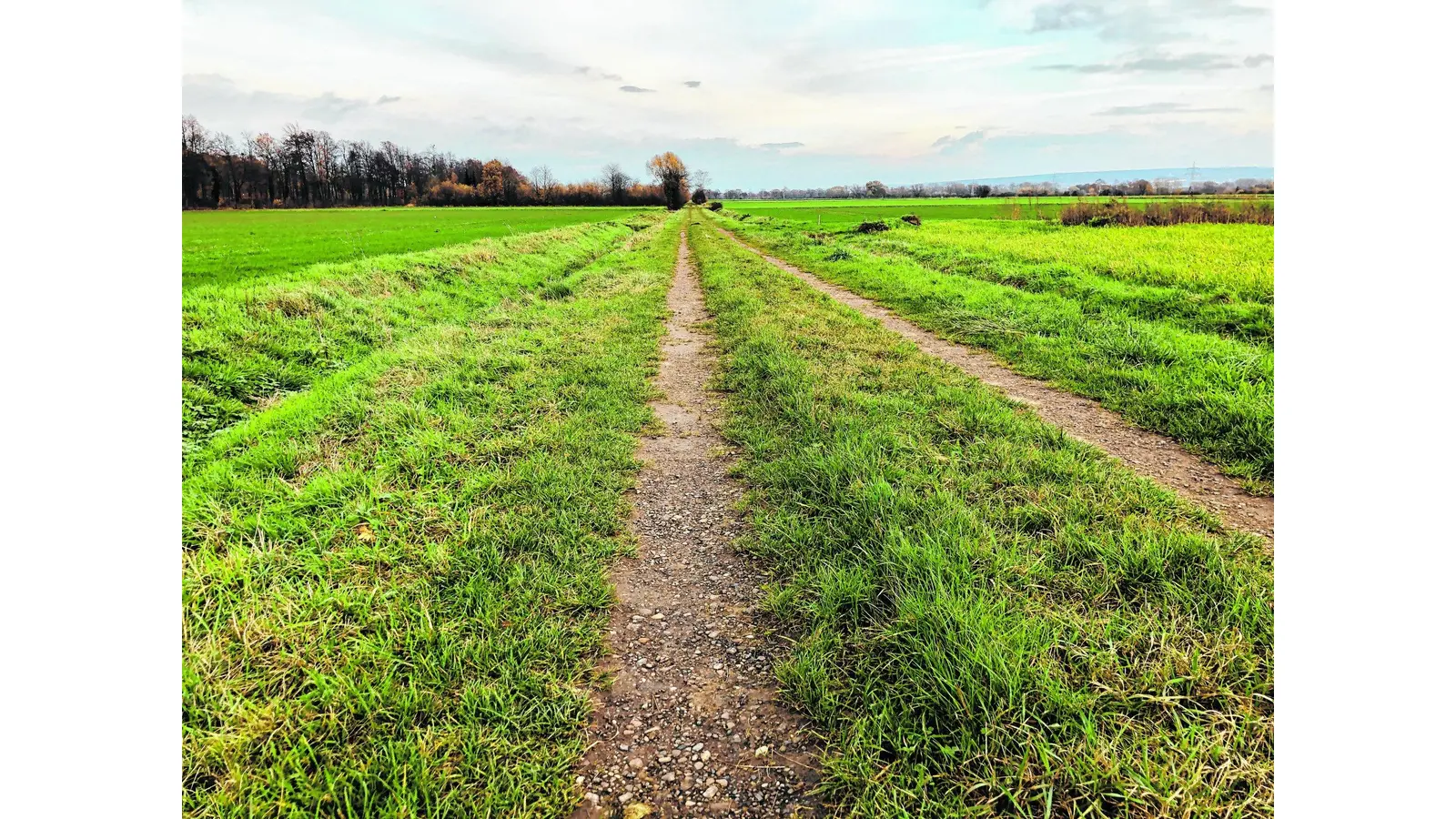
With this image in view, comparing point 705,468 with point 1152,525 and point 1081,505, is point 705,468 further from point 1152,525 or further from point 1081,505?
point 1152,525

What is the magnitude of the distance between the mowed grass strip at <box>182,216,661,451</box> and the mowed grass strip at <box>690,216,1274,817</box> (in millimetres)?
6266

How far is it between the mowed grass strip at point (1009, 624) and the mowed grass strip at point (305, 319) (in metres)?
6.27

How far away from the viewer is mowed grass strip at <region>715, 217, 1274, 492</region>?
5469mm

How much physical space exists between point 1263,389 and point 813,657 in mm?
6088

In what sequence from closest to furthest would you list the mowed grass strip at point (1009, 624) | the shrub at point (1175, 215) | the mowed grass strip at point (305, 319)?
the mowed grass strip at point (1009, 624) < the mowed grass strip at point (305, 319) < the shrub at point (1175, 215)

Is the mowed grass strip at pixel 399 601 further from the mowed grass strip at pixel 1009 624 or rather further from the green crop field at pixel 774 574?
the mowed grass strip at pixel 1009 624

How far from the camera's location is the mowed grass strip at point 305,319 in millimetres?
7316

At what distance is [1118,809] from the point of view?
2.09 meters

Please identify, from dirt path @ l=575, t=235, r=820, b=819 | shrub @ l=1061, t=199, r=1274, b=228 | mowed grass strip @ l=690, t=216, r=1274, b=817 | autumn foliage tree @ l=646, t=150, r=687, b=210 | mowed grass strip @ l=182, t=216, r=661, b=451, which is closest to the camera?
mowed grass strip @ l=690, t=216, r=1274, b=817

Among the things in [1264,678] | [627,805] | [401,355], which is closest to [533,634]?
[627,805]

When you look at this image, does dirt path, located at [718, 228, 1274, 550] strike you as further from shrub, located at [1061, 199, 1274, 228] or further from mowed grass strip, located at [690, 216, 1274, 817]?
shrub, located at [1061, 199, 1274, 228]

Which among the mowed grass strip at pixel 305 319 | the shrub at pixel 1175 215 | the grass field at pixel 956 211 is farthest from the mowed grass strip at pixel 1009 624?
the grass field at pixel 956 211

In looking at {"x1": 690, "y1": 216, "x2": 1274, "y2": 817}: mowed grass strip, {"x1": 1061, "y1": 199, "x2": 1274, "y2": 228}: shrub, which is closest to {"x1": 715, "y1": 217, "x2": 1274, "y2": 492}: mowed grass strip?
{"x1": 690, "y1": 216, "x2": 1274, "y2": 817}: mowed grass strip

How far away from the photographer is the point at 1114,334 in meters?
8.55
